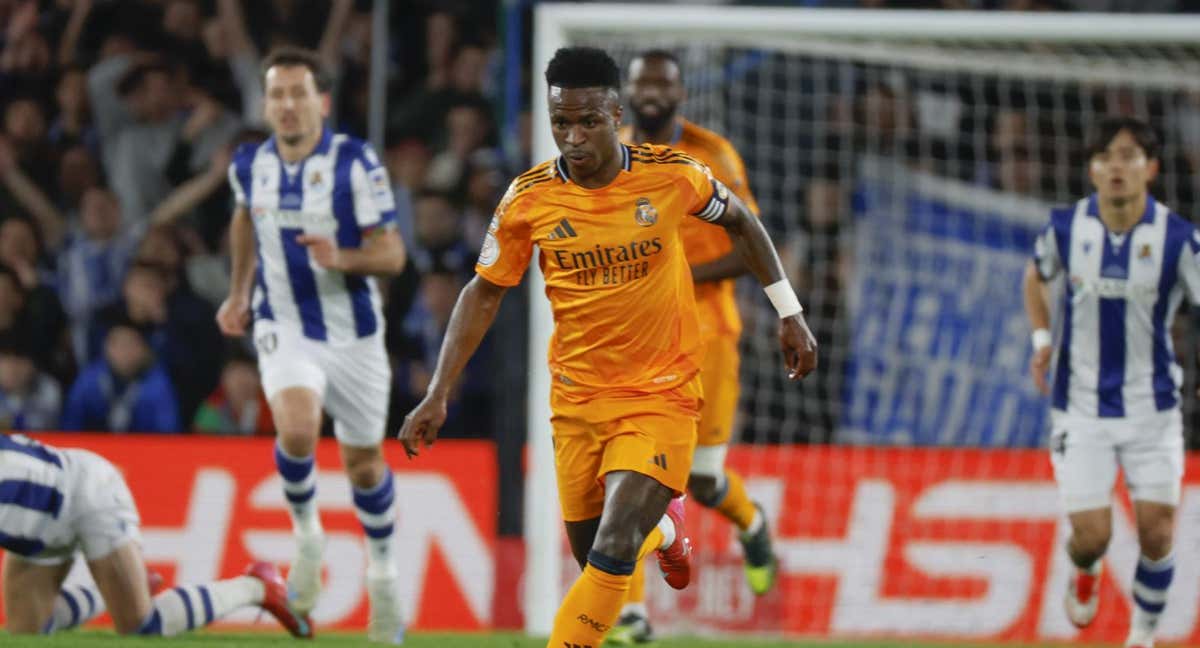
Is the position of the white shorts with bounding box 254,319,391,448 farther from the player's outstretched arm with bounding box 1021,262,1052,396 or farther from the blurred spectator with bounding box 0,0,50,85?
the blurred spectator with bounding box 0,0,50,85

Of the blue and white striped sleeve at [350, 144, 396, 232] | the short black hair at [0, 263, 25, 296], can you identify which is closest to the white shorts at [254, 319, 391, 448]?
the blue and white striped sleeve at [350, 144, 396, 232]

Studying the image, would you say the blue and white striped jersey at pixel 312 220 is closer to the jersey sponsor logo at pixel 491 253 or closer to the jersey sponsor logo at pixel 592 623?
the jersey sponsor logo at pixel 491 253

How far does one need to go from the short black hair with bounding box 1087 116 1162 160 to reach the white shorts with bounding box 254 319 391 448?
10.7 feet

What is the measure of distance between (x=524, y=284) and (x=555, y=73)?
5044 millimetres

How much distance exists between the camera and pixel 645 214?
5672mm

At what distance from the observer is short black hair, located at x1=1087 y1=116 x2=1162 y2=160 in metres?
7.56

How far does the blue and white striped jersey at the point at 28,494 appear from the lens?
6.88 meters

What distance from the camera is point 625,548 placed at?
208 inches

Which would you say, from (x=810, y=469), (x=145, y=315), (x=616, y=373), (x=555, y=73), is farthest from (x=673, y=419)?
(x=145, y=315)

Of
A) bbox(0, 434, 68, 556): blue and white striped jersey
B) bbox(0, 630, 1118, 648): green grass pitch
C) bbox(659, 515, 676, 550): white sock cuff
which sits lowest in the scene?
bbox(0, 630, 1118, 648): green grass pitch

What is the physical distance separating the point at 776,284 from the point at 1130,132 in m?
2.61

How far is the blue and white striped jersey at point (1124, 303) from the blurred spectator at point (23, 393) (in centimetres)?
613

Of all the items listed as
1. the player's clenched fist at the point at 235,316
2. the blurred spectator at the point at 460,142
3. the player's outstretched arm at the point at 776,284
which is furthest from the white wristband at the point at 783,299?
the blurred spectator at the point at 460,142

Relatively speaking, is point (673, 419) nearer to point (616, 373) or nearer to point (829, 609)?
point (616, 373)
